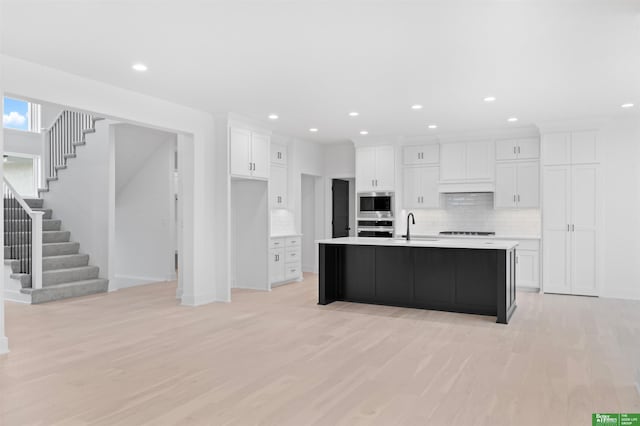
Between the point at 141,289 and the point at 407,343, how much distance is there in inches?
205

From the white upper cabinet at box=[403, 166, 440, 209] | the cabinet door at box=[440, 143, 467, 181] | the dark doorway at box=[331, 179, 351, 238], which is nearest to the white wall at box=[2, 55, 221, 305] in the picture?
the dark doorway at box=[331, 179, 351, 238]

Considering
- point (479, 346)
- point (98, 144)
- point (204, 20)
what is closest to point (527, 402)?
point (479, 346)

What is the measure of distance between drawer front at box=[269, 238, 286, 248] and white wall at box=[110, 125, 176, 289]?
2315mm

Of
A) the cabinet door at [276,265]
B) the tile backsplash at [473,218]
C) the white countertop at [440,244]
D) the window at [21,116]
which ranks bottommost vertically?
the cabinet door at [276,265]

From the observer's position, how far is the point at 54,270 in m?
7.48

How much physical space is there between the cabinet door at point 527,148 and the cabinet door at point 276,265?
442cm

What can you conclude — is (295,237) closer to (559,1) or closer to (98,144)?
(98,144)

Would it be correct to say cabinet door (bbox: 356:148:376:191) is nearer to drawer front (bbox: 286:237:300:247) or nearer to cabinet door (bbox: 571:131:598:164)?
drawer front (bbox: 286:237:300:247)

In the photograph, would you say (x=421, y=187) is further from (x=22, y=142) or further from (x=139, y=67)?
(x=22, y=142)

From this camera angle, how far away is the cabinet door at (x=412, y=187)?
28.2 feet

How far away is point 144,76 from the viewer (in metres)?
4.91

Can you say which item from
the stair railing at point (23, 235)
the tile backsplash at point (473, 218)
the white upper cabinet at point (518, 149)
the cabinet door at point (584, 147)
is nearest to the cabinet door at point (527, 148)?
the white upper cabinet at point (518, 149)

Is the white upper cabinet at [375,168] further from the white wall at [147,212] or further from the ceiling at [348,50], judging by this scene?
the white wall at [147,212]

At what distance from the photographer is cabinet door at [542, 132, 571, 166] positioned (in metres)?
7.32
